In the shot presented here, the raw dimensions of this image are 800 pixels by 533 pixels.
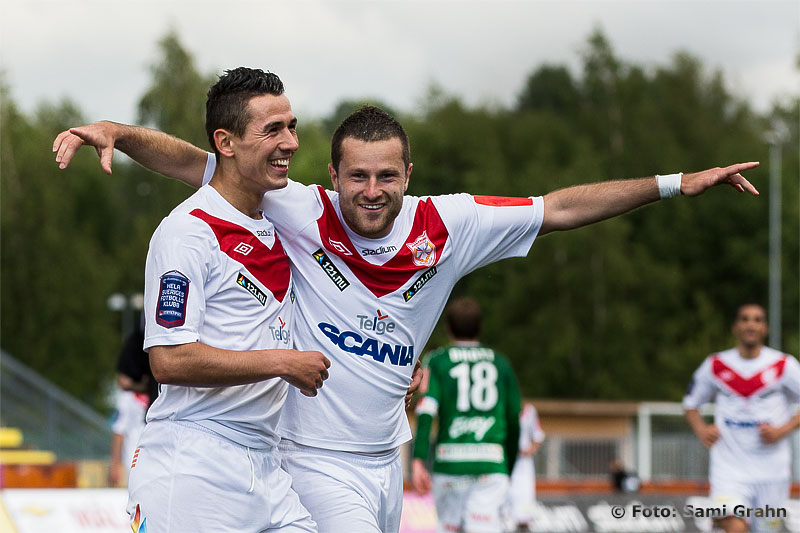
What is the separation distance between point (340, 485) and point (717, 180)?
2.18m

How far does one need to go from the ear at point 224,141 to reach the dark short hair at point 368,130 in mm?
568

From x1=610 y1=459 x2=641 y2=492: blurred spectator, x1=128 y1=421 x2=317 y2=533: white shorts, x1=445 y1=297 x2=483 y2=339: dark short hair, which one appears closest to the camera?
x1=128 y1=421 x2=317 y2=533: white shorts

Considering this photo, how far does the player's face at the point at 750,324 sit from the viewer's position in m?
10.9

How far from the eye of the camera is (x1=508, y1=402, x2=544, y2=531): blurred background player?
15398 millimetres

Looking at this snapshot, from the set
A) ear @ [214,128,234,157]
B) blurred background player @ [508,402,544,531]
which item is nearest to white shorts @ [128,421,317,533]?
ear @ [214,128,234,157]

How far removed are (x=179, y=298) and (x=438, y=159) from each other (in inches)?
1708

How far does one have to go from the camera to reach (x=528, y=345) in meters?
45.7

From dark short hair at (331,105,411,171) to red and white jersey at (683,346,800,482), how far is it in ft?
22.5

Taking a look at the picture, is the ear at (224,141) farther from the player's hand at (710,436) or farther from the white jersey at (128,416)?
the white jersey at (128,416)

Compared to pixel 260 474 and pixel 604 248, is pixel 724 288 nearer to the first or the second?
pixel 604 248

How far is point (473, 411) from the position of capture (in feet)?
33.5

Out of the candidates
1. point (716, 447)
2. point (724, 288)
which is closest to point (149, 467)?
point (716, 447)

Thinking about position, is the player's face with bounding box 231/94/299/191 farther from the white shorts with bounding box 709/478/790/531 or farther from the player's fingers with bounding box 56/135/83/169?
the white shorts with bounding box 709/478/790/531

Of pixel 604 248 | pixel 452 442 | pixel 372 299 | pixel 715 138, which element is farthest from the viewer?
pixel 715 138
